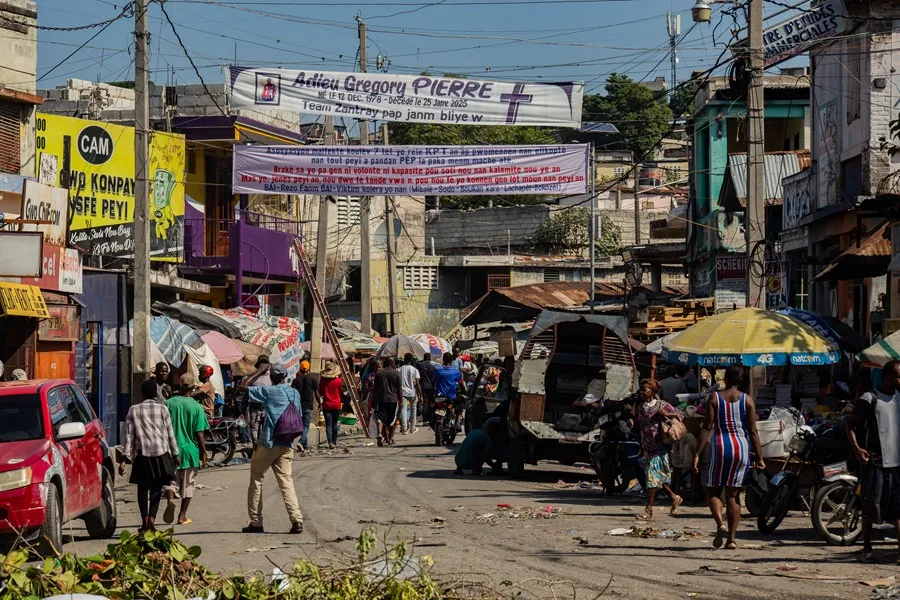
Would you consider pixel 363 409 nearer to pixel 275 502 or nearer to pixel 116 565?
pixel 275 502

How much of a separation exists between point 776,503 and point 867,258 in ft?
31.2

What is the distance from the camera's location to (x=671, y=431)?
1509cm

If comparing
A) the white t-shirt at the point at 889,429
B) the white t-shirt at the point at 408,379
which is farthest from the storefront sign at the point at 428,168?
the white t-shirt at the point at 889,429

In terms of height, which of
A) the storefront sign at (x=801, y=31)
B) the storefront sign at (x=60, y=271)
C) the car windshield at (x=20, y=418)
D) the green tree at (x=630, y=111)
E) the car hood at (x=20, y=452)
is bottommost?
the car hood at (x=20, y=452)

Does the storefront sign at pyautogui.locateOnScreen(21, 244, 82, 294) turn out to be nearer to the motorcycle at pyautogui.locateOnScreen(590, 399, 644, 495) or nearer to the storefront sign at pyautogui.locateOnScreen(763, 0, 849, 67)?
the motorcycle at pyautogui.locateOnScreen(590, 399, 644, 495)

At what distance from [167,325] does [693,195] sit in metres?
19.8

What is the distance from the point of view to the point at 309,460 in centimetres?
2383

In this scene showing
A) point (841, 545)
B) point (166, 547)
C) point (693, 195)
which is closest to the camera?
point (166, 547)

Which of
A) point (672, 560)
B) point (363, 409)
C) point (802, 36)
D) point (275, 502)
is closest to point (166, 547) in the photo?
point (672, 560)

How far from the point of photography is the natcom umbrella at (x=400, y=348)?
36128mm

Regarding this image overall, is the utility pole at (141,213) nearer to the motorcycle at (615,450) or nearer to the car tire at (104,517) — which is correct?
the car tire at (104,517)

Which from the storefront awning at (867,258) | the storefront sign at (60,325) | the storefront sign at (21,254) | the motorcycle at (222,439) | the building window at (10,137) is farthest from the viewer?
the building window at (10,137)

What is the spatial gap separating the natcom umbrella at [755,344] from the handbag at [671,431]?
3.92 ft

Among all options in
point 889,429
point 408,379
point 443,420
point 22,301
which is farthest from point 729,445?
point 408,379
